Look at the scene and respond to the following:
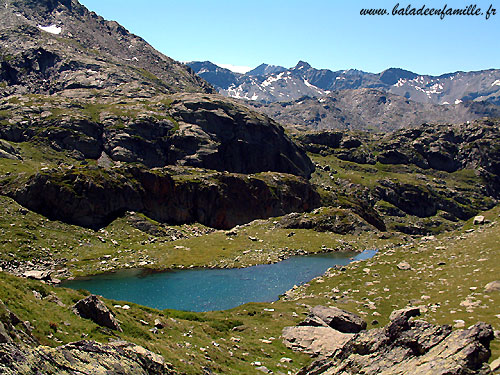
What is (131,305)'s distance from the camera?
32.2m

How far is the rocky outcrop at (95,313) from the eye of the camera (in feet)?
75.6

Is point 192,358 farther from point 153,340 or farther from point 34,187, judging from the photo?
point 34,187

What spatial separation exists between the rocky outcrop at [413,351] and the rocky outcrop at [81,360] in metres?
9.40

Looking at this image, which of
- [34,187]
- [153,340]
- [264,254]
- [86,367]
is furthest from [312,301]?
[34,187]

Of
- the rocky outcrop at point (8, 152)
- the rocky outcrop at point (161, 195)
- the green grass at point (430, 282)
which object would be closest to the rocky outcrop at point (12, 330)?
the green grass at point (430, 282)

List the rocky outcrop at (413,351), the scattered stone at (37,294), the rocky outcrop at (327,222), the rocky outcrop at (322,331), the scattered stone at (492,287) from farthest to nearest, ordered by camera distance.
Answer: the rocky outcrop at (327,222), the scattered stone at (492,287), the rocky outcrop at (322,331), the scattered stone at (37,294), the rocky outcrop at (413,351)

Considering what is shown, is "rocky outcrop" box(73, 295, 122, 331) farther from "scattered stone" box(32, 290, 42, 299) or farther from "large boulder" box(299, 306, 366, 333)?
"large boulder" box(299, 306, 366, 333)

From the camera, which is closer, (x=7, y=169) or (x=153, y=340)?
(x=153, y=340)

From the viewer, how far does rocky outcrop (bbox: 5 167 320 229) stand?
106062 millimetres

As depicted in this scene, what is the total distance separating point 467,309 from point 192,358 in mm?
21966

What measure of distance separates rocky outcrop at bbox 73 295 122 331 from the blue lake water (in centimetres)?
3156

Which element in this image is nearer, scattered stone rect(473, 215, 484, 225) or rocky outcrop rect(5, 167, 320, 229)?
scattered stone rect(473, 215, 484, 225)

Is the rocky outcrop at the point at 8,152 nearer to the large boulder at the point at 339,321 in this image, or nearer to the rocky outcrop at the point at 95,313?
the rocky outcrop at the point at 95,313

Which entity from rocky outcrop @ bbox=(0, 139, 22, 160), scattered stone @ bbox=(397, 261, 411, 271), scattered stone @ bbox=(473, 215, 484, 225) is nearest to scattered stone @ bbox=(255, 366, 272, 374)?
scattered stone @ bbox=(397, 261, 411, 271)
